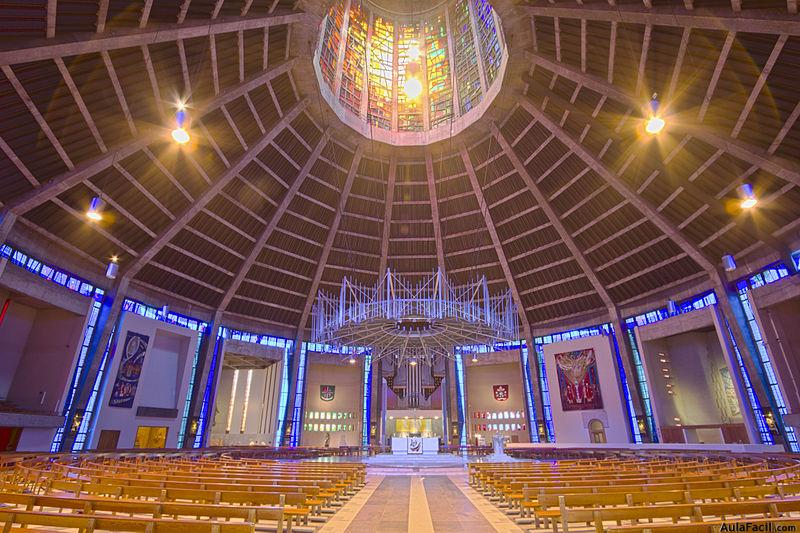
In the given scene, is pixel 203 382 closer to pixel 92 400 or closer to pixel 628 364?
pixel 92 400

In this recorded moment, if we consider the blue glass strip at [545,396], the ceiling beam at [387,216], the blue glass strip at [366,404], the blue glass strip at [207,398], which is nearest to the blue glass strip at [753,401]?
the blue glass strip at [545,396]

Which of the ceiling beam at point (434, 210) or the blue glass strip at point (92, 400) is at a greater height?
the ceiling beam at point (434, 210)

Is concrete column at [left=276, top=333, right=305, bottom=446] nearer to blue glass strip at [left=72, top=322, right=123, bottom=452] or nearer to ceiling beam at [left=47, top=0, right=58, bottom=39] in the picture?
blue glass strip at [left=72, top=322, right=123, bottom=452]

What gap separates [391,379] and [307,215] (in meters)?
17.8

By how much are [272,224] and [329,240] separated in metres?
4.58

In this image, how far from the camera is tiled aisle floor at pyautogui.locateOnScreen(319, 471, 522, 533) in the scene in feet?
20.7

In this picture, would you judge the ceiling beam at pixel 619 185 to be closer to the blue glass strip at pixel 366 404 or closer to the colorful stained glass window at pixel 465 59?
the colorful stained glass window at pixel 465 59

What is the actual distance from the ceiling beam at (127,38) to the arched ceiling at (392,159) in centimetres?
7

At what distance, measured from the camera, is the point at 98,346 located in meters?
23.5

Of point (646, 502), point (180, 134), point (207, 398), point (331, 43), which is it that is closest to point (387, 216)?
point (331, 43)

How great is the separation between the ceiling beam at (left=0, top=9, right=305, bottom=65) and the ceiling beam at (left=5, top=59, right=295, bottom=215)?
10.5ft

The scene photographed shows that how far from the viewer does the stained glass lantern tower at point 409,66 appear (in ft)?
86.8

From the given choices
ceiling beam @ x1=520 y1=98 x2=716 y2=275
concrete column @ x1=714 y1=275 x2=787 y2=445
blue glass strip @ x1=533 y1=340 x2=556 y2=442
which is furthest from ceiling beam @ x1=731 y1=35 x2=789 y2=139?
blue glass strip @ x1=533 y1=340 x2=556 y2=442

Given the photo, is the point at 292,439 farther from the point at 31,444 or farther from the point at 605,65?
the point at 605,65
